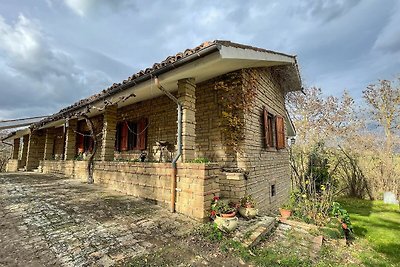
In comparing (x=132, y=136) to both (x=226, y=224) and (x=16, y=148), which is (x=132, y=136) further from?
(x=16, y=148)

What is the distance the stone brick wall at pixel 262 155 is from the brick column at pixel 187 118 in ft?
4.87

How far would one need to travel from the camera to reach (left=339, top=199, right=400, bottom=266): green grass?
438 centimetres

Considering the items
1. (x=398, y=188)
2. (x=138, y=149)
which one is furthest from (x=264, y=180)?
(x=398, y=188)

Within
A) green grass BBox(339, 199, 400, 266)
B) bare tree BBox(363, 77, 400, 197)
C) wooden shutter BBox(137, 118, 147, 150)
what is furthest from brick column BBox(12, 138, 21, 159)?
bare tree BBox(363, 77, 400, 197)

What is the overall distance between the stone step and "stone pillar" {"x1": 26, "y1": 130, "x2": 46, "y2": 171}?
14569 mm

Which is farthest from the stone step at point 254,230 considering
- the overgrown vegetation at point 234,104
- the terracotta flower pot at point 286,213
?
the overgrown vegetation at point 234,104

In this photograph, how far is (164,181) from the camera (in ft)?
16.1

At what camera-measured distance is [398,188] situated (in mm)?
9977

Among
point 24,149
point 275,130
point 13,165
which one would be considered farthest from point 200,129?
point 13,165

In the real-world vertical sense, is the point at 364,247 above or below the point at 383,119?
below

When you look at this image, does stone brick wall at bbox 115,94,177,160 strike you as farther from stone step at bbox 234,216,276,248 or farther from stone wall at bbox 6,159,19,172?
stone wall at bbox 6,159,19,172

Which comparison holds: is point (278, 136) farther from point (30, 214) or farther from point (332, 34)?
point (30, 214)

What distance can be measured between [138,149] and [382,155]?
493 inches

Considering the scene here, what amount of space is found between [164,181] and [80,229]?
6.27 ft
